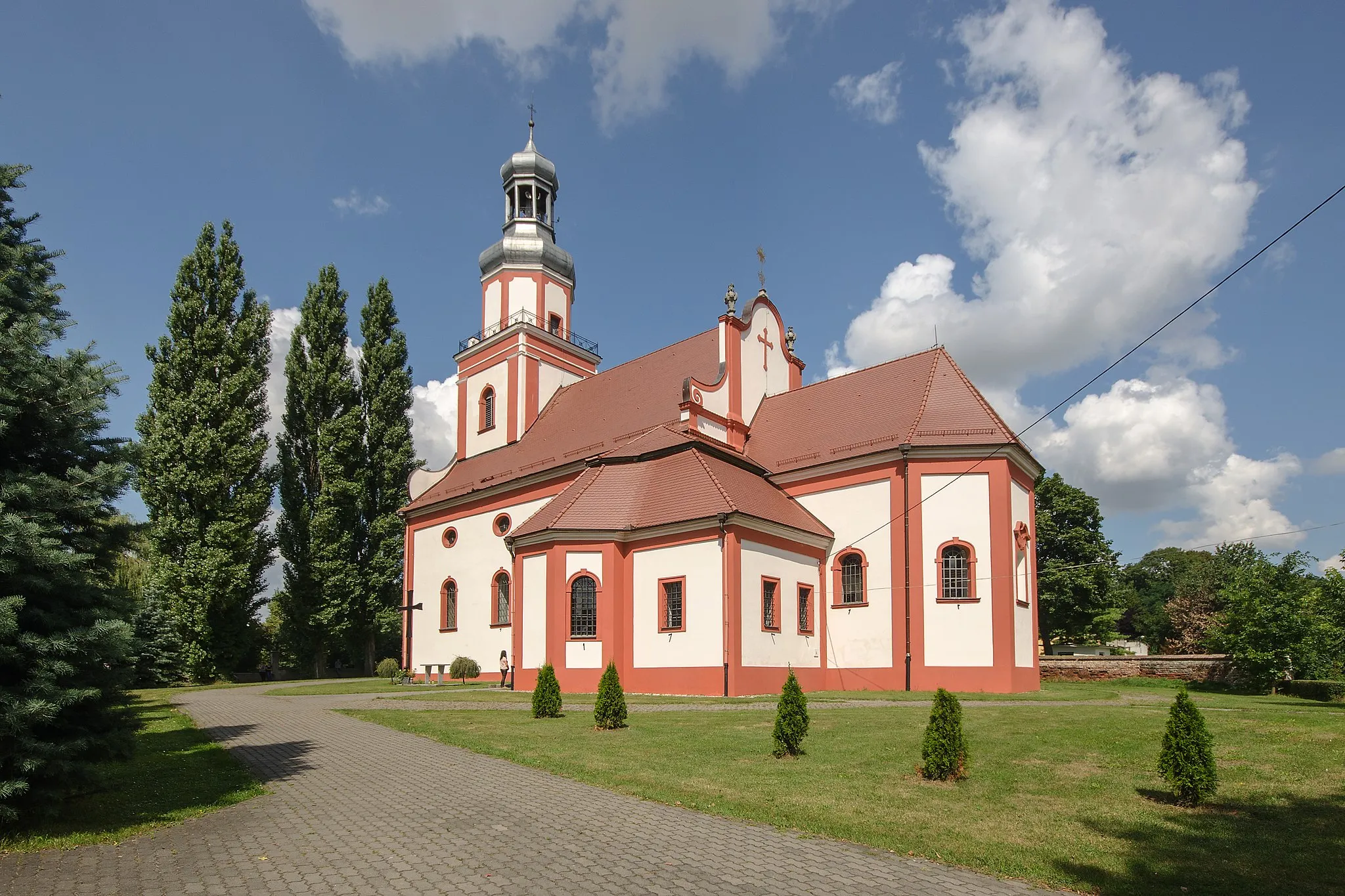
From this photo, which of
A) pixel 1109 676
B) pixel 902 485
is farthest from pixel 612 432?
pixel 1109 676

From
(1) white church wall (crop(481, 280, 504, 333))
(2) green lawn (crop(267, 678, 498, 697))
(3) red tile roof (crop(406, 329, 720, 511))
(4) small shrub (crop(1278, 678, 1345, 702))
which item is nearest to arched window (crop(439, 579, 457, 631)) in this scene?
(2) green lawn (crop(267, 678, 498, 697))

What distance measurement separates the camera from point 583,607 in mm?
24453

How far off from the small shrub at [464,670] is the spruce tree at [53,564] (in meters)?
23.2

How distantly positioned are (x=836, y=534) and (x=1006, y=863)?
62.8ft

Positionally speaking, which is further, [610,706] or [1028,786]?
[610,706]

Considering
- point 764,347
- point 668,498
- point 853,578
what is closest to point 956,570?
point 853,578

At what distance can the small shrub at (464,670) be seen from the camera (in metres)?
31.1

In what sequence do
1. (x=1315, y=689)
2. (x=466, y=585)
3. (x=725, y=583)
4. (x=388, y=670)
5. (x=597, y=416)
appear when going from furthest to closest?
(x=388, y=670), (x=466, y=585), (x=597, y=416), (x=725, y=583), (x=1315, y=689)

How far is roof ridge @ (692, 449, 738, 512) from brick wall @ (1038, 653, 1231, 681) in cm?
1344

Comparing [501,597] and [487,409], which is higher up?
[487,409]

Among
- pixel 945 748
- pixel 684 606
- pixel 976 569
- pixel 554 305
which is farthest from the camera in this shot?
pixel 554 305

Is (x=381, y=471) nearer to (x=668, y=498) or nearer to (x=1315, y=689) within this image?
(x=668, y=498)

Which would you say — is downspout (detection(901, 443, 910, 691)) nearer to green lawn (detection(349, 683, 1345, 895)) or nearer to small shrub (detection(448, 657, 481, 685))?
green lawn (detection(349, 683, 1345, 895))

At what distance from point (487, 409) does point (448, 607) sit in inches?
347
